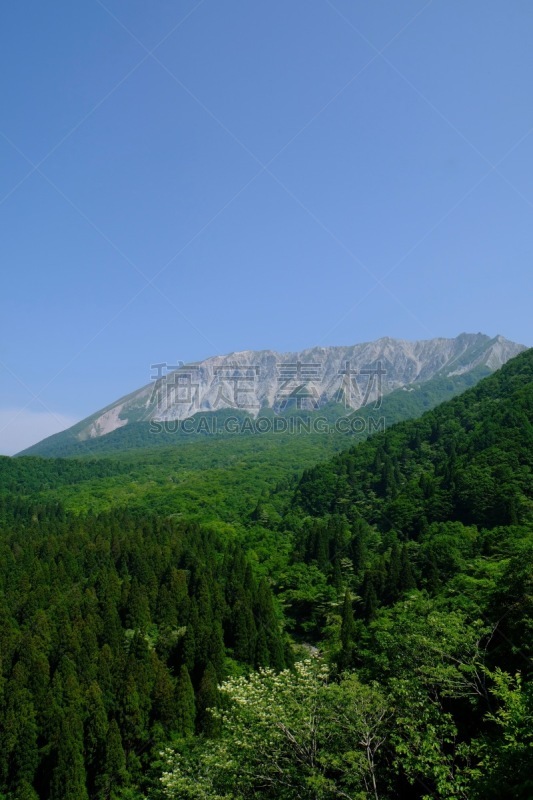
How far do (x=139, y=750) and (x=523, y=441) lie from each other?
55929 millimetres

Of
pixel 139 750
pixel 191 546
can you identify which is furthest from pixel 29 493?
pixel 139 750

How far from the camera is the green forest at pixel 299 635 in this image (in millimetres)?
16703

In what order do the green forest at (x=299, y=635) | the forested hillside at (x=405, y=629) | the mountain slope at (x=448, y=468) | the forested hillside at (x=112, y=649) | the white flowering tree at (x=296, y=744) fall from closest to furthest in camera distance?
the forested hillside at (x=405, y=629), the white flowering tree at (x=296, y=744), the green forest at (x=299, y=635), the forested hillside at (x=112, y=649), the mountain slope at (x=448, y=468)

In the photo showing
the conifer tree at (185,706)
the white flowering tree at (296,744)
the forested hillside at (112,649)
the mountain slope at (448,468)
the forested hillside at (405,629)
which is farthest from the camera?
the mountain slope at (448,468)

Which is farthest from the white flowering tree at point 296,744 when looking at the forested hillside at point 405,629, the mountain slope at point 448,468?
the mountain slope at point 448,468

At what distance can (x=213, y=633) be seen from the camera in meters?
41.1

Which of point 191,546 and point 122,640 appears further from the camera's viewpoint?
point 191,546

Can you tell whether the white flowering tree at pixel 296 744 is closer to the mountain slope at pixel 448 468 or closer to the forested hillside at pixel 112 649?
the forested hillside at pixel 112 649

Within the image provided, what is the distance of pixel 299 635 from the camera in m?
50.7

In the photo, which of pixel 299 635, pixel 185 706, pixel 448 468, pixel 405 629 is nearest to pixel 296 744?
pixel 405 629

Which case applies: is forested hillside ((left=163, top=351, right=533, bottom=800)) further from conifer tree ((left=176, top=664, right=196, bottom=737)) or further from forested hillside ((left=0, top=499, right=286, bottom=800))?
forested hillside ((left=0, top=499, right=286, bottom=800))

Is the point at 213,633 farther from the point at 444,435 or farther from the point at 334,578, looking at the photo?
the point at 444,435

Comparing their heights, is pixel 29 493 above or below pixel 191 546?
above

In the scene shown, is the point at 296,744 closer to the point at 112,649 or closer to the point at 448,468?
the point at 112,649
